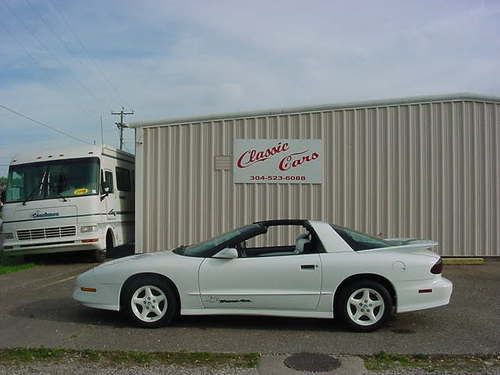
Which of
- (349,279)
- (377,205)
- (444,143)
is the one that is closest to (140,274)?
(349,279)

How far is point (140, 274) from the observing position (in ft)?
21.8

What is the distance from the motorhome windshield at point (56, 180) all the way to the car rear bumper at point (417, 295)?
8.48m

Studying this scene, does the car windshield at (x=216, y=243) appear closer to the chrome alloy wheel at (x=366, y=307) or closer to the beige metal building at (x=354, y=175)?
the chrome alloy wheel at (x=366, y=307)

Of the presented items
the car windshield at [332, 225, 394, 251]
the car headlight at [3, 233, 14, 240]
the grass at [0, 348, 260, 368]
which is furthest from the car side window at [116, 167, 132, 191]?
the grass at [0, 348, 260, 368]

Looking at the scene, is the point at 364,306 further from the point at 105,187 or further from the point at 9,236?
the point at 9,236

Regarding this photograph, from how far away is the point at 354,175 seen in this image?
42.9ft

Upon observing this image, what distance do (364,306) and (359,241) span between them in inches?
31.9

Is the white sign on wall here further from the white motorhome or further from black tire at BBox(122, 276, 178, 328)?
black tire at BBox(122, 276, 178, 328)

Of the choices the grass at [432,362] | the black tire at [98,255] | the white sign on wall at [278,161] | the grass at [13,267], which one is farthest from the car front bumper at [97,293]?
the white sign on wall at [278,161]

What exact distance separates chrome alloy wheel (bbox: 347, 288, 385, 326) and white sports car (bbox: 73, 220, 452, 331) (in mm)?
11

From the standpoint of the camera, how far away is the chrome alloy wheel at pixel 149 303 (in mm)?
6539

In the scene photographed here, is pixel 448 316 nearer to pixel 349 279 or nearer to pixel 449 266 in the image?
pixel 349 279

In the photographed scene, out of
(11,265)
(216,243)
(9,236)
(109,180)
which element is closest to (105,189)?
(109,180)

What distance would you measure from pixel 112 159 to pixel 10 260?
385 centimetres
